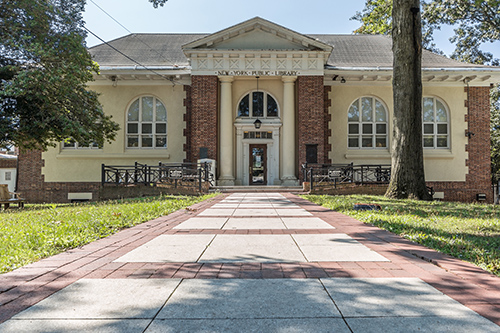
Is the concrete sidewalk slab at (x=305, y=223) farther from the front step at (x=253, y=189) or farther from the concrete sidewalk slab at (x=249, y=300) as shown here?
the front step at (x=253, y=189)

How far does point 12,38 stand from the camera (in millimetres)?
12695

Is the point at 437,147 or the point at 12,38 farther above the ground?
the point at 12,38

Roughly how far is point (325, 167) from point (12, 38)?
15046 mm

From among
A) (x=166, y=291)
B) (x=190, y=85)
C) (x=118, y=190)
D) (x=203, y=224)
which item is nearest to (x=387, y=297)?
(x=166, y=291)

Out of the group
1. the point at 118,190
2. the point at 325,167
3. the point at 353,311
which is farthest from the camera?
the point at 325,167

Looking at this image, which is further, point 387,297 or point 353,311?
point 387,297

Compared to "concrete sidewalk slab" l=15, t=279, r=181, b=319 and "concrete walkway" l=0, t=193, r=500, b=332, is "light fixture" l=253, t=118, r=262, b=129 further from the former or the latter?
"concrete sidewalk slab" l=15, t=279, r=181, b=319

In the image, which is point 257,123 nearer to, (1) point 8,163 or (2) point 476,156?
(2) point 476,156

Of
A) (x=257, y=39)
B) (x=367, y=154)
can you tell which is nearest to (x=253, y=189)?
(x=367, y=154)

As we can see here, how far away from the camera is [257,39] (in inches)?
755

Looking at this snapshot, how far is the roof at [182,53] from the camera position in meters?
20.6

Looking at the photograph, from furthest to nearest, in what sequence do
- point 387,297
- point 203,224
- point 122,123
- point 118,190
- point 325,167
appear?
1. point 122,123
2. point 325,167
3. point 118,190
4. point 203,224
5. point 387,297

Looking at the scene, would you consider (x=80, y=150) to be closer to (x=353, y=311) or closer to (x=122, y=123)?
(x=122, y=123)

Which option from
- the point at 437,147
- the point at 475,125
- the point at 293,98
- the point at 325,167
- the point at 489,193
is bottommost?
the point at 489,193
